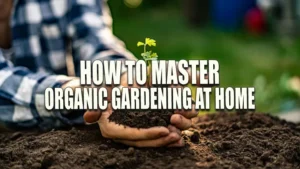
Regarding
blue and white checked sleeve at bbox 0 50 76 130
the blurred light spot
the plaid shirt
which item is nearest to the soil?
blue and white checked sleeve at bbox 0 50 76 130

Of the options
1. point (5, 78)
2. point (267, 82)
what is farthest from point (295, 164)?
point (267, 82)

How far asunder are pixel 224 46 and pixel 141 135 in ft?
13.7

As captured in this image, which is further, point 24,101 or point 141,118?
point 24,101

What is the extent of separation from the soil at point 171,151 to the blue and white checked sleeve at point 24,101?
0.22 m

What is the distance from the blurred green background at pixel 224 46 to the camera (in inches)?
141

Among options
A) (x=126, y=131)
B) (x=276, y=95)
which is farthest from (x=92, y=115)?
(x=276, y=95)

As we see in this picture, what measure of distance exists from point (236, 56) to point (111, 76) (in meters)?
3.65

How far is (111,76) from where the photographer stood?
1733mm

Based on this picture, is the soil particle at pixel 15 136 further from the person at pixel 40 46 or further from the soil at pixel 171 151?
the person at pixel 40 46

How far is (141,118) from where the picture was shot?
1.58 m

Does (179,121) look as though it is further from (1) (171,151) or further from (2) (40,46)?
(2) (40,46)

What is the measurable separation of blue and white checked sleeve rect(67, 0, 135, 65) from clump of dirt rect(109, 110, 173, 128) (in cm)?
81

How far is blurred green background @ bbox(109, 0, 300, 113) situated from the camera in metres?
3.59

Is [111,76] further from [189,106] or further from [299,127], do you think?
[299,127]
